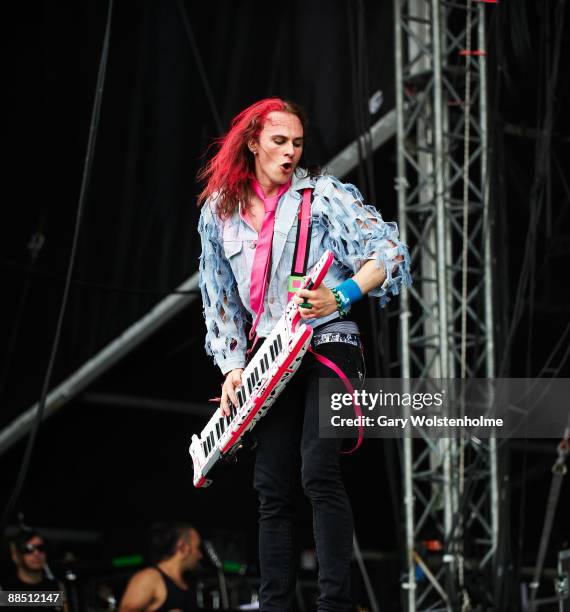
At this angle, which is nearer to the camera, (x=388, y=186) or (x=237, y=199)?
(x=237, y=199)

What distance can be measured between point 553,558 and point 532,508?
68 cm

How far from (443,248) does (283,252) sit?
3486 millimetres

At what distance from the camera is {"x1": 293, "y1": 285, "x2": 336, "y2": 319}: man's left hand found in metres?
2.71

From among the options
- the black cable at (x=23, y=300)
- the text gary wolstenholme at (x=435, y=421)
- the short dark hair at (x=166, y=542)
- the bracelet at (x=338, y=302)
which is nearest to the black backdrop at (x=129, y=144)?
the black cable at (x=23, y=300)

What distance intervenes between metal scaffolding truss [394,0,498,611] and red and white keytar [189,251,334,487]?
120 inches

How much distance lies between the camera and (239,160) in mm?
3141

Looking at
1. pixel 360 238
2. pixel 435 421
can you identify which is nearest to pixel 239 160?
pixel 360 238

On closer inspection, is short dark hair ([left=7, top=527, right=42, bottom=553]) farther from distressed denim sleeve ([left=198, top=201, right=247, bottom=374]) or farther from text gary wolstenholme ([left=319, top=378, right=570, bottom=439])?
distressed denim sleeve ([left=198, top=201, right=247, bottom=374])

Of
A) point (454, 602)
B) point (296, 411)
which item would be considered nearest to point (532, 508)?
point (454, 602)

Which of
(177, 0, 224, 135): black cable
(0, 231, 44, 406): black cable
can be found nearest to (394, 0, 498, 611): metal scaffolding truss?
(177, 0, 224, 135): black cable

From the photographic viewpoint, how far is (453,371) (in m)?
6.23

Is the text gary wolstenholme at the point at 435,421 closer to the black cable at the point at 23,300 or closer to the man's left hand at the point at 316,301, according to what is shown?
the man's left hand at the point at 316,301

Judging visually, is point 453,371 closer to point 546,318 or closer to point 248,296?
point 546,318

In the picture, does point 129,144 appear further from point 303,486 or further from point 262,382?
point 303,486
